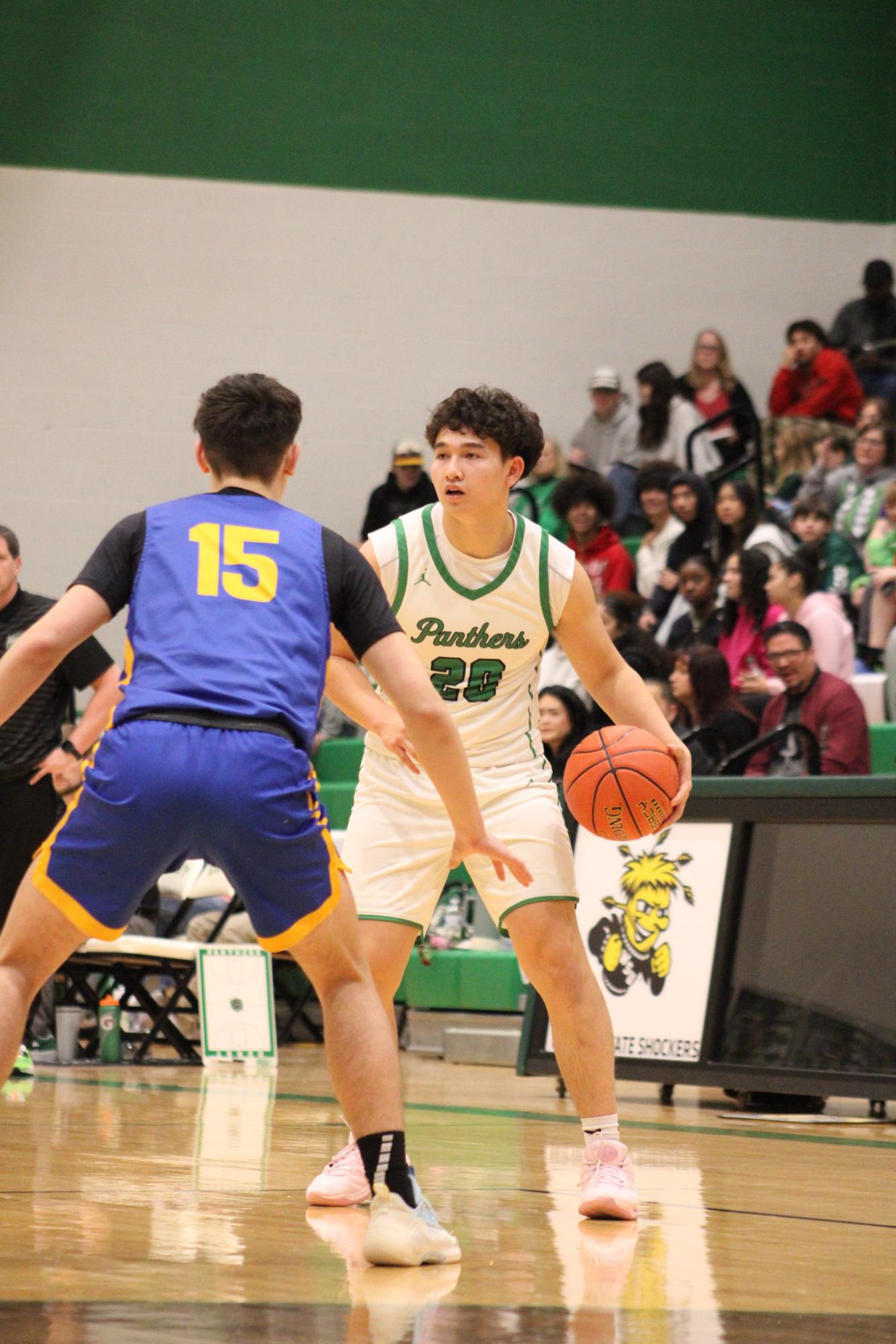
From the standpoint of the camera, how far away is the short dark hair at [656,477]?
1338 cm

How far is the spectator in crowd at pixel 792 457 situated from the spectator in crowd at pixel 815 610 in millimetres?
2485

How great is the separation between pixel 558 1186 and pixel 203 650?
6.77 feet

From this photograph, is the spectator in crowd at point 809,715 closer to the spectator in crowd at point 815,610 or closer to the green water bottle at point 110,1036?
the spectator in crowd at point 815,610

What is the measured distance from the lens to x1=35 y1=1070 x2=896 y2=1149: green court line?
20.4 feet

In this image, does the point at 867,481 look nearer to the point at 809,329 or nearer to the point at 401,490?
the point at 809,329

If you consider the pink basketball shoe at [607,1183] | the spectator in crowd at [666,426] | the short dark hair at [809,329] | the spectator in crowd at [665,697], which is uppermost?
the short dark hair at [809,329]

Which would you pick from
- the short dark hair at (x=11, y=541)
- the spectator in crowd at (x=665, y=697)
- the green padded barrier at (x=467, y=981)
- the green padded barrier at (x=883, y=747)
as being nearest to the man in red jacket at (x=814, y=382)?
the green padded barrier at (x=883, y=747)

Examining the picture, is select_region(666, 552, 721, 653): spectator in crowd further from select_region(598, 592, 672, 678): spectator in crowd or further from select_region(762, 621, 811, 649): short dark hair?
select_region(762, 621, 811, 649): short dark hair

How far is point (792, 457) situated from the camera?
13852 millimetres

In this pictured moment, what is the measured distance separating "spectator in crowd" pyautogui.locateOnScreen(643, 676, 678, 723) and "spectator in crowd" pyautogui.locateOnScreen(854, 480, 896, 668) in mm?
1621

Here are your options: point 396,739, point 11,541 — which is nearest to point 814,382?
point 11,541

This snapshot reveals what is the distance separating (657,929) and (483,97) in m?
10.5

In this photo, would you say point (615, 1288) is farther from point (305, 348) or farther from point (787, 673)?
A: point (305, 348)

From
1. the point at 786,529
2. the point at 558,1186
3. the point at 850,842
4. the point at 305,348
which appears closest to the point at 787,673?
the point at 850,842
